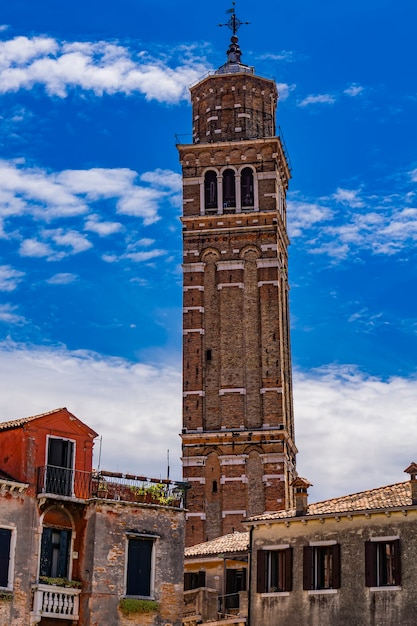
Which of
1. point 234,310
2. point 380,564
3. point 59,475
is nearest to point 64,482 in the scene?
point 59,475

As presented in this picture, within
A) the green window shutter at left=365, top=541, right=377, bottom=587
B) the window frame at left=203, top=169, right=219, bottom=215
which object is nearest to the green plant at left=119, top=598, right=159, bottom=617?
the green window shutter at left=365, top=541, right=377, bottom=587

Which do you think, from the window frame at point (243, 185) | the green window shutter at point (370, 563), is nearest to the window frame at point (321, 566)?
the green window shutter at point (370, 563)

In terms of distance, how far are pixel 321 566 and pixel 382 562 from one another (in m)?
2.24

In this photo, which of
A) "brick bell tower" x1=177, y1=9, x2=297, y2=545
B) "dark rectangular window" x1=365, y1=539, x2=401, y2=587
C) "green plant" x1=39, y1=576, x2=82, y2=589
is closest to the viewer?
"dark rectangular window" x1=365, y1=539, x2=401, y2=587

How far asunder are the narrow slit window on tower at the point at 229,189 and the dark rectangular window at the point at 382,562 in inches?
1589

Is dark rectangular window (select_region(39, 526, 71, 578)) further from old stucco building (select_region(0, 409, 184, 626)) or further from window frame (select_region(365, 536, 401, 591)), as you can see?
window frame (select_region(365, 536, 401, 591))

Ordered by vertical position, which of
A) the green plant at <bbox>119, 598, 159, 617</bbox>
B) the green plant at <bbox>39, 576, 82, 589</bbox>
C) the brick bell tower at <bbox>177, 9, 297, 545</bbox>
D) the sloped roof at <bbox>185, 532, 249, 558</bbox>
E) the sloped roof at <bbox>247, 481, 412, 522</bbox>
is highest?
the brick bell tower at <bbox>177, 9, 297, 545</bbox>

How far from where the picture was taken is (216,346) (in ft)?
236

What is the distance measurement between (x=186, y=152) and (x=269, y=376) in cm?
1615

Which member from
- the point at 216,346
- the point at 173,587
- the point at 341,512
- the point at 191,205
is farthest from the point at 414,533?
the point at 191,205

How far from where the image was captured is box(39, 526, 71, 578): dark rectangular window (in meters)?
37.8

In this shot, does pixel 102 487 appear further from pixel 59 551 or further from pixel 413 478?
pixel 413 478

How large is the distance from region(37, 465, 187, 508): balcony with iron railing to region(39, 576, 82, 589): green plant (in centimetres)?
260

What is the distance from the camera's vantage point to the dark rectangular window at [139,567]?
38938mm
